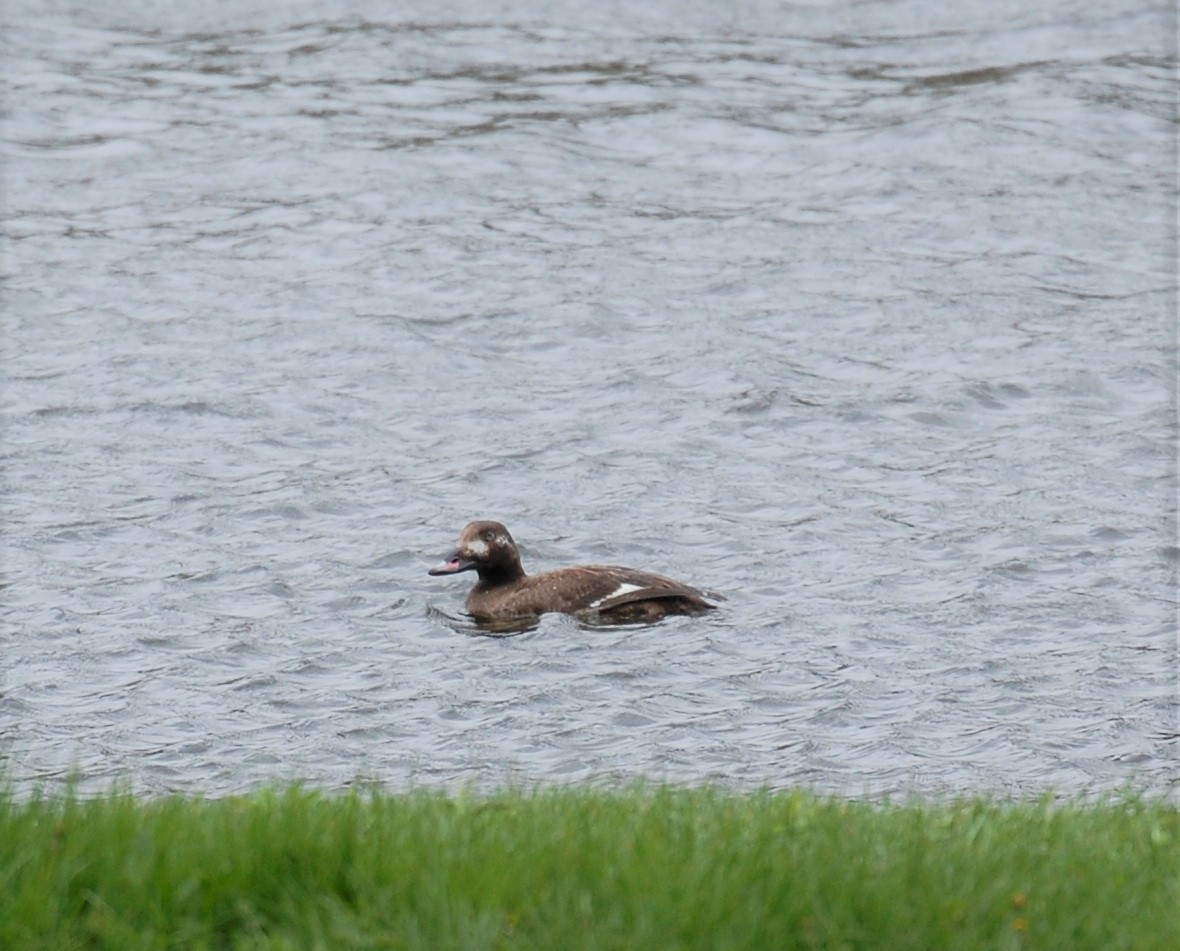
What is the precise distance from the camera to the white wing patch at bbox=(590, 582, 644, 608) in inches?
497

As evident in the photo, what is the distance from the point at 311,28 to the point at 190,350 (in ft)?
32.7

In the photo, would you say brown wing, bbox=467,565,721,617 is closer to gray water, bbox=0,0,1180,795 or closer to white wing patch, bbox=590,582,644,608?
white wing patch, bbox=590,582,644,608

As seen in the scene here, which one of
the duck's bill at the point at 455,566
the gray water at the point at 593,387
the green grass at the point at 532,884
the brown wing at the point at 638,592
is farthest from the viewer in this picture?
the duck's bill at the point at 455,566

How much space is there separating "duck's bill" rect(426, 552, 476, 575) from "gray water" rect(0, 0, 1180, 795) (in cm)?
29

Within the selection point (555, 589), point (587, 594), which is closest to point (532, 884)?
point (587, 594)

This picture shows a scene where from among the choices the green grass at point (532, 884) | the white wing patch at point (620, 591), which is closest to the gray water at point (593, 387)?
the white wing patch at point (620, 591)

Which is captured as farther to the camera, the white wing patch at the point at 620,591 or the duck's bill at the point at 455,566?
the duck's bill at the point at 455,566

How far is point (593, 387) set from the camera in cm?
1644

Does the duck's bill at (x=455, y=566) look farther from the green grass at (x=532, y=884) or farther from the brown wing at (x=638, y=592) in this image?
the green grass at (x=532, y=884)

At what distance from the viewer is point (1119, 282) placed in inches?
733

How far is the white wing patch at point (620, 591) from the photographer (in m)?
12.6

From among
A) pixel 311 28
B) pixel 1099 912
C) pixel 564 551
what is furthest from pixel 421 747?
pixel 311 28

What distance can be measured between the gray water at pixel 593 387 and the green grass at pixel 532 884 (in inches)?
81.3

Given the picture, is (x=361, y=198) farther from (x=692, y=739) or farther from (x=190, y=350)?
(x=692, y=739)
